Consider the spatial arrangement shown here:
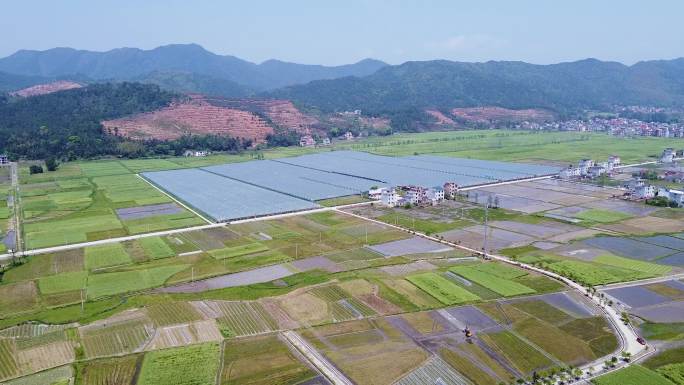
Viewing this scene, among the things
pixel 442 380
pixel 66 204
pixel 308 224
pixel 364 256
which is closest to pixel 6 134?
pixel 66 204

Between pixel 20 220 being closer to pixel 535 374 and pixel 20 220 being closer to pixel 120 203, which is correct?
pixel 120 203

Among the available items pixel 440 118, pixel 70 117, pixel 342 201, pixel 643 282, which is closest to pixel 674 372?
pixel 643 282

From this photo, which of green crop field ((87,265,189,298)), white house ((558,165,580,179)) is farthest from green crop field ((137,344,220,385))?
white house ((558,165,580,179))

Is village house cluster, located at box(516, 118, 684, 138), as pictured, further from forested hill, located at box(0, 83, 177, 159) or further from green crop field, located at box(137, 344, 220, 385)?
green crop field, located at box(137, 344, 220, 385)

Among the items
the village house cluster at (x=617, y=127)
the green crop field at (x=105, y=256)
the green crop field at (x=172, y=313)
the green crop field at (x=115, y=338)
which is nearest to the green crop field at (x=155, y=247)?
the green crop field at (x=105, y=256)

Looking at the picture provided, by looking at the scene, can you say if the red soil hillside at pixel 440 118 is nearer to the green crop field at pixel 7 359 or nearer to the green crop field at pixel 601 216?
the green crop field at pixel 601 216
